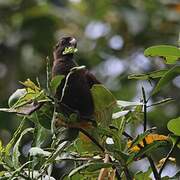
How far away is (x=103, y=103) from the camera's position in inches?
54.7

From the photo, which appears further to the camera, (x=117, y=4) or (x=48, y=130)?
(x=117, y=4)

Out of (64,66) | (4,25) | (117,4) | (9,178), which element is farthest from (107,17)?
(9,178)

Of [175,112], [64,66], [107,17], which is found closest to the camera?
[64,66]

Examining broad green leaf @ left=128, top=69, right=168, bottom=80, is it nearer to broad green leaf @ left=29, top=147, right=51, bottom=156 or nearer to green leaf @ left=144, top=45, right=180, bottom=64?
green leaf @ left=144, top=45, right=180, bottom=64

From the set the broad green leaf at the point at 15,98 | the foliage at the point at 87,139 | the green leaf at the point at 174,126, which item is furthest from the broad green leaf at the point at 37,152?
the green leaf at the point at 174,126

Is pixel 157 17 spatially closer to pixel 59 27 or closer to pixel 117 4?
pixel 117 4

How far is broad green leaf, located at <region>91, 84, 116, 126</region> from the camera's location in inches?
53.9

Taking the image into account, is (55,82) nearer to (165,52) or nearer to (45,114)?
(45,114)

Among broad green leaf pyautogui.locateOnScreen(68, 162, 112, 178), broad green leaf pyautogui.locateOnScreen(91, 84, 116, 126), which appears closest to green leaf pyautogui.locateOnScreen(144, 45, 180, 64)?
broad green leaf pyautogui.locateOnScreen(91, 84, 116, 126)

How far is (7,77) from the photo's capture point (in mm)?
3545

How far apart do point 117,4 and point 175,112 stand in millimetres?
664

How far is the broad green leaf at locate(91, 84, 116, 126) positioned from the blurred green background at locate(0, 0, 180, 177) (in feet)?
6.93

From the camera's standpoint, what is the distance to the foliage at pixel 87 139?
50.8 inches

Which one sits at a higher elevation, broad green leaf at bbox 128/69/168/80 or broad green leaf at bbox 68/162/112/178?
broad green leaf at bbox 128/69/168/80
